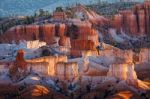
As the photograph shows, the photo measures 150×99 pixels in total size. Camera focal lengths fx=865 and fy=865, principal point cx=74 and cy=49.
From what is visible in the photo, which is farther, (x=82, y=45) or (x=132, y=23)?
(x=132, y=23)

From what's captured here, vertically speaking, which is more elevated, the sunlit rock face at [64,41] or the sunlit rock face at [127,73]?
the sunlit rock face at [127,73]

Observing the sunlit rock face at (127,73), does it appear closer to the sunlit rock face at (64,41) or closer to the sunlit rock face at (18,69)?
the sunlit rock face at (18,69)

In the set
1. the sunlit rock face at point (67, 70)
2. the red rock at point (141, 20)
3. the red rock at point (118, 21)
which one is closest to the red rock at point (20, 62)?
the sunlit rock face at point (67, 70)

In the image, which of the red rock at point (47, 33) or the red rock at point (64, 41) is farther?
the red rock at point (47, 33)

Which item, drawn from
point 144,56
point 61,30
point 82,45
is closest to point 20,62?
point 144,56

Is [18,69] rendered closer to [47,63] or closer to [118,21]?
[47,63]

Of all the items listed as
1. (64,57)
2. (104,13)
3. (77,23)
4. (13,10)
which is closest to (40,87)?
(64,57)

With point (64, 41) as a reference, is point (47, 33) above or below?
below

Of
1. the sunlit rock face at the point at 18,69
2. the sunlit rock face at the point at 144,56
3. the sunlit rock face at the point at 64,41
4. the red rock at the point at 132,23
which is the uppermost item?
the sunlit rock face at the point at 18,69
